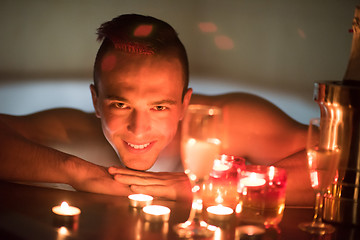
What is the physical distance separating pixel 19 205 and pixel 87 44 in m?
0.83

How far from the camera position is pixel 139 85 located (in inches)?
62.5

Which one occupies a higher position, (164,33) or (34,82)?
(164,33)

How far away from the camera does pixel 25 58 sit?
187 centimetres

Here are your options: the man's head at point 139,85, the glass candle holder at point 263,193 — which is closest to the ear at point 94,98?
the man's head at point 139,85

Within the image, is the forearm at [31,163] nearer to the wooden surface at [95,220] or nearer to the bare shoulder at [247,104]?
the wooden surface at [95,220]

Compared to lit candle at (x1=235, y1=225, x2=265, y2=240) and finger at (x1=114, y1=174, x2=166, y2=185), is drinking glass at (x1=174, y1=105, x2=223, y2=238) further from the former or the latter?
finger at (x1=114, y1=174, x2=166, y2=185)

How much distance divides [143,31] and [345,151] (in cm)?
76

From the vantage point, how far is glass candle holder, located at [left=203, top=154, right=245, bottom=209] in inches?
47.8

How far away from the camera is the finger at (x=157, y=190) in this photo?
1.31 m

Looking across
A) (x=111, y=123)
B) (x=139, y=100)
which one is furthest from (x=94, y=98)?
(x=139, y=100)

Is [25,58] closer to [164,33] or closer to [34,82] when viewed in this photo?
[34,82]

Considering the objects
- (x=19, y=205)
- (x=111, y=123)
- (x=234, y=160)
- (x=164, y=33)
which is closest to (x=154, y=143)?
(x=111, y=123)

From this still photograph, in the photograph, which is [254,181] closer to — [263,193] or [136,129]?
[263,193]

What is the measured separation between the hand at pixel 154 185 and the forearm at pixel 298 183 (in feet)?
0.88
